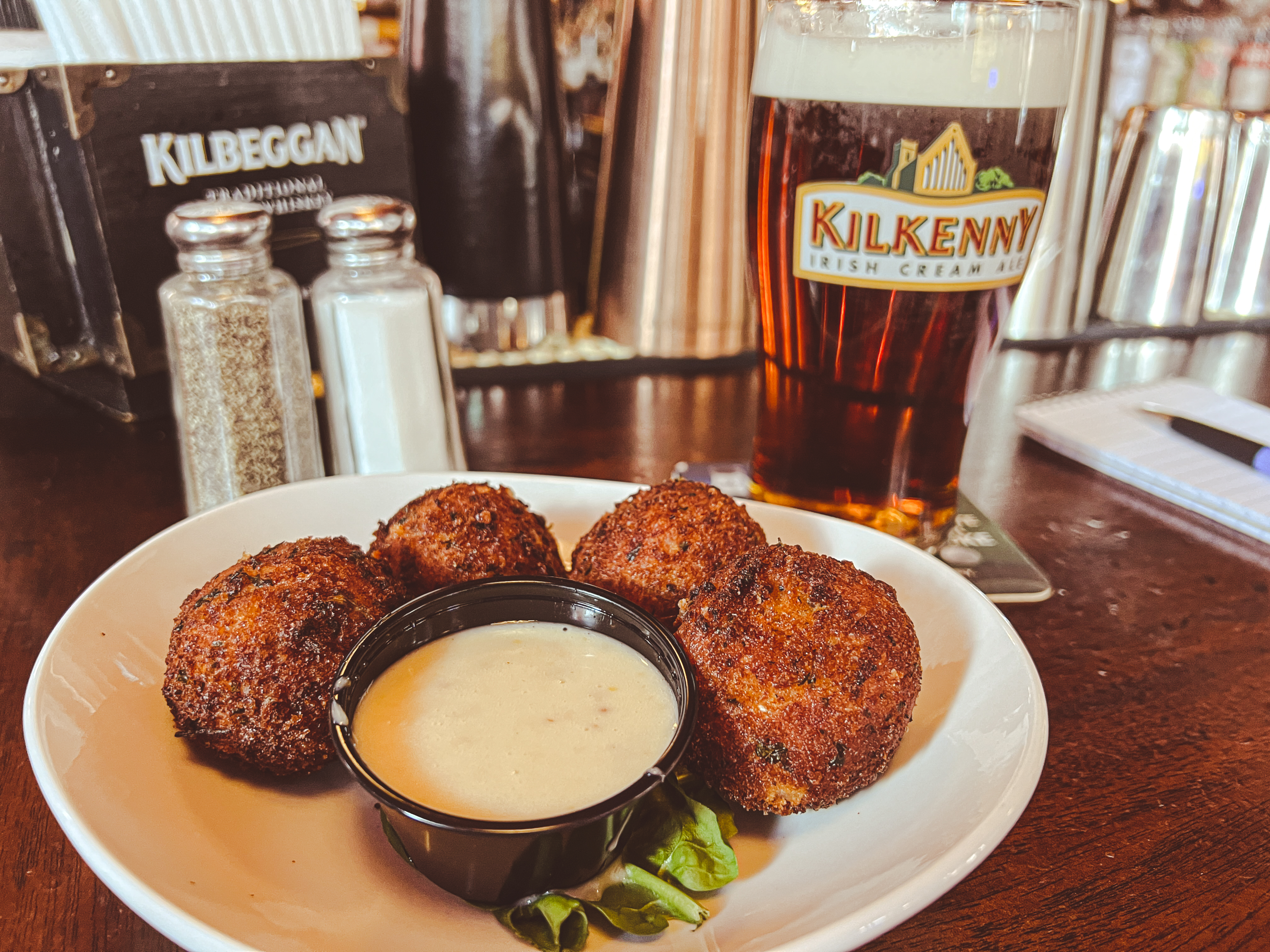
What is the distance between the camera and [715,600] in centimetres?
83

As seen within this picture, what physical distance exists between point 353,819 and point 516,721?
0.17m

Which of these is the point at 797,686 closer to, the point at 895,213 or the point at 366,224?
the point at 895,213

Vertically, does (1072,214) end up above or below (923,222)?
below

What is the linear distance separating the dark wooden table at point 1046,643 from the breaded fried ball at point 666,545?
0.38m

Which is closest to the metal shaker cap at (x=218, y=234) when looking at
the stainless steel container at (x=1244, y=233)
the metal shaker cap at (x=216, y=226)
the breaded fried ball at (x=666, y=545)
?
the metal shaker cap at (x=216, y=226)

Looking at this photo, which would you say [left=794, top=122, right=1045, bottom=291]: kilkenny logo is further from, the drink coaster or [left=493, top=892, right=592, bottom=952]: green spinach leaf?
[left=493, top=892, right=592, bottom=952]: green spinach leaf

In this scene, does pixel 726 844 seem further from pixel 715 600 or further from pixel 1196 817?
pixel 1196 817

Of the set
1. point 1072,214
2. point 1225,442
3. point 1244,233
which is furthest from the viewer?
point 1244,233

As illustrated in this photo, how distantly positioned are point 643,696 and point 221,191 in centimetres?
131

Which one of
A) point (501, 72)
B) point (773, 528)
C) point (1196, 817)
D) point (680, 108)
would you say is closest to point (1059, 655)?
point (1196, 817)

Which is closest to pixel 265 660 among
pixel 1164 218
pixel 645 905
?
pixel 645 905

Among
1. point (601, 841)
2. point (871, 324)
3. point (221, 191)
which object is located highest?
point (221, 191)

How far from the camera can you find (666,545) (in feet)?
3.14

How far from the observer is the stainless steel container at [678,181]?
1.77 metres
